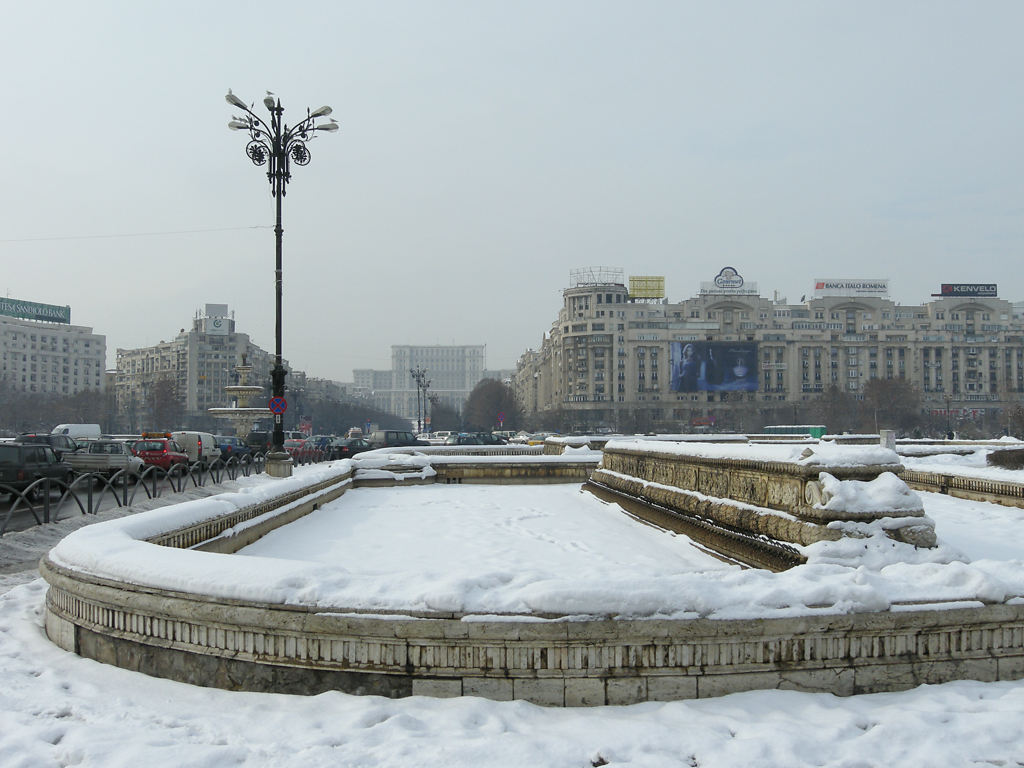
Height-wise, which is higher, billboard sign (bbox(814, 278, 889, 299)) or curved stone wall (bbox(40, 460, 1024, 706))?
billboard sign (bbox(814, 278, 889, 299))

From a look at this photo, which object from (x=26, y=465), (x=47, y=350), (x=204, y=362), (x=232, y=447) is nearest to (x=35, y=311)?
(x=47, y=350)

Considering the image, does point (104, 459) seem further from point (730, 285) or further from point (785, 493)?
point (730, 285)

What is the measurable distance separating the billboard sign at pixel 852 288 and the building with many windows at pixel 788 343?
0.18 metres

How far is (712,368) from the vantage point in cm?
12775

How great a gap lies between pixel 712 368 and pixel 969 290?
54.4 m

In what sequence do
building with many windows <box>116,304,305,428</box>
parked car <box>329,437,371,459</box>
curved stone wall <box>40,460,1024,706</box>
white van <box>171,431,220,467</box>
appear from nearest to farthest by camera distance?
curved stone wall <box>40,460,1024,706</box> → white van <box>171,431,220,467</box> → parked car <box>329,437,371,459</box> → building with many windows <box>116,304,305,428</box>

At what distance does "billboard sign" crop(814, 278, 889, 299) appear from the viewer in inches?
5472

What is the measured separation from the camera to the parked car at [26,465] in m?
19.1

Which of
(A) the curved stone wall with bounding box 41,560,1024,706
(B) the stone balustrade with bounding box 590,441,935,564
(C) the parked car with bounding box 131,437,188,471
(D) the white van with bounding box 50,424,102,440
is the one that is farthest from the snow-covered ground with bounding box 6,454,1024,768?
(D) the white van with bounding box 50,424,102,440

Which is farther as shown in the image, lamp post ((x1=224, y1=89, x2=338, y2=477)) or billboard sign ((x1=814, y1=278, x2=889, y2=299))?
billboard sign ((x1=814, y1=278, x2=889, y2=299))

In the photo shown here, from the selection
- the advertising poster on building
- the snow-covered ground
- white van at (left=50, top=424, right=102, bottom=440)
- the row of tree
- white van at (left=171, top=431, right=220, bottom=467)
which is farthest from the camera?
the advertising poster on building

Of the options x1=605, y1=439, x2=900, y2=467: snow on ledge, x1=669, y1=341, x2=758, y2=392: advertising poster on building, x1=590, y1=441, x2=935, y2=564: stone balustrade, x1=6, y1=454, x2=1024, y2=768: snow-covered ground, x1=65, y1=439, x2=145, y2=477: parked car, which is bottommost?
x1=6, y1=454, x2=1024, y2=768: snow-covered ground

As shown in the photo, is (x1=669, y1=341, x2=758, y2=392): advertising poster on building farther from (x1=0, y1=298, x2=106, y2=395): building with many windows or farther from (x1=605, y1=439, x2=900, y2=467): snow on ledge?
(x1=605, y1=439, x2=900, y2=467): snow on ledge

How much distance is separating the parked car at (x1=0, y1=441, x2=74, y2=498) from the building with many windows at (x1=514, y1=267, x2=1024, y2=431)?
383 ft
